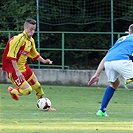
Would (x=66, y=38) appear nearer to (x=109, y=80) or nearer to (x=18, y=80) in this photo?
(x=18, y=80)

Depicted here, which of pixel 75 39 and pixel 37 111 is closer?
pixel 37 111

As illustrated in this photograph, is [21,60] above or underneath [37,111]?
above

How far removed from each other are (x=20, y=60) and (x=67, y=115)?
75.1 inches

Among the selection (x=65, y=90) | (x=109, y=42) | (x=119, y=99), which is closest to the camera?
(x=119, y=99)

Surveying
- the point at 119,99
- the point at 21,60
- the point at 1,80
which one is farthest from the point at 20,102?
the point at 1,80

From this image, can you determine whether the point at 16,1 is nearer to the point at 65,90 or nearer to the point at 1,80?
the point at 1,80

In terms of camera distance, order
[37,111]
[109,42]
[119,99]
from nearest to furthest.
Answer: [37,111] → [119,99] → [109,42]

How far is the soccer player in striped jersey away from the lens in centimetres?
1337

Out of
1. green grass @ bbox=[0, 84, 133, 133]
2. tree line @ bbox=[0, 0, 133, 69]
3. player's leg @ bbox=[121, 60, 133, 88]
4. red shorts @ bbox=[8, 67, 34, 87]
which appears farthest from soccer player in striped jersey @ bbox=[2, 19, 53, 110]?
tree line @ bbox=[0, 0, 133, 69]

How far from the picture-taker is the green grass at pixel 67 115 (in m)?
10.4

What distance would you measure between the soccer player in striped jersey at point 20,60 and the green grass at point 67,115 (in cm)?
46

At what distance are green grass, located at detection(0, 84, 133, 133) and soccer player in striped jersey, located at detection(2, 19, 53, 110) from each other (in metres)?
0.46

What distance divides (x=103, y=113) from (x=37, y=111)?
1477 mm

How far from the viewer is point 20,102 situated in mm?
15523
